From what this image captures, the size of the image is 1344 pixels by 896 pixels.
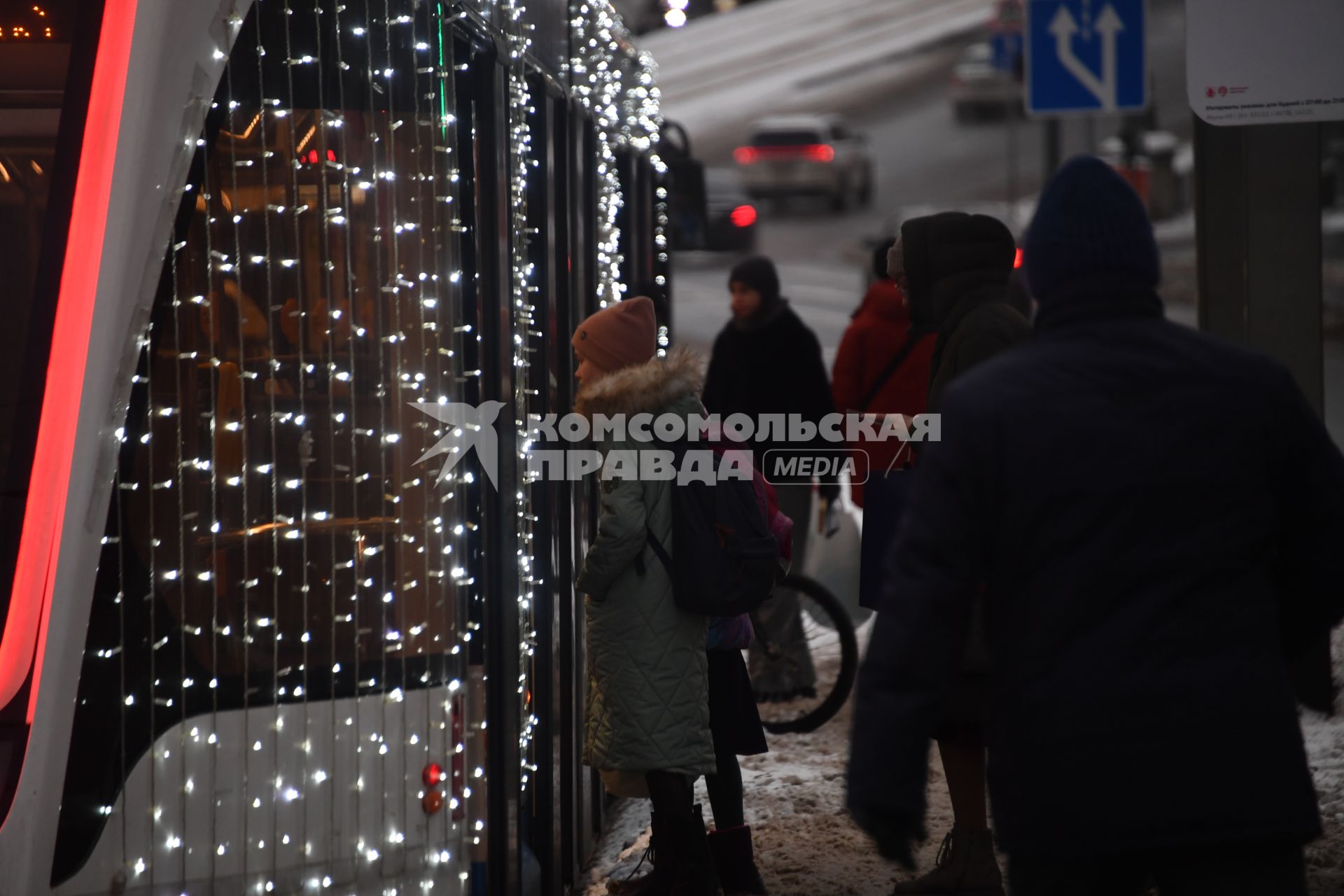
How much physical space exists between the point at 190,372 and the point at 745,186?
87.7ft

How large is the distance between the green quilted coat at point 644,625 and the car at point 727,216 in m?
4.10

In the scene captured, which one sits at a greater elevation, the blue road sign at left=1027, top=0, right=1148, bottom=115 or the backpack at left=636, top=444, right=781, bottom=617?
the blue road sign at left=1027, top=0, right=1148, bottom=115

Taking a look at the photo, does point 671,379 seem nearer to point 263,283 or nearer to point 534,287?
point 534,287

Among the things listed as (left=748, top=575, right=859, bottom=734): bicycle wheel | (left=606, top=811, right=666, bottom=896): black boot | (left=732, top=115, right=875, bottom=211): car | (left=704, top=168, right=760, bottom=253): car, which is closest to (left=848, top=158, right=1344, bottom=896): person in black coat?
(left=606, top=811, right=666, bottom=896): black boot

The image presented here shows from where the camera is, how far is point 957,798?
14.0 feet

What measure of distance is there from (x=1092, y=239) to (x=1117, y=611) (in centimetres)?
55

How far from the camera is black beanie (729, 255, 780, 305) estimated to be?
6.91 meters

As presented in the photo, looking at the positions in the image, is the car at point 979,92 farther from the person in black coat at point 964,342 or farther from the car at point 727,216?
the person in black coat at point 964,342

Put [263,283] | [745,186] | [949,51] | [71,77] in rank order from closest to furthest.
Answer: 1. [71,77]
2. [263,283]
3. [745,186]
4. [949,51]

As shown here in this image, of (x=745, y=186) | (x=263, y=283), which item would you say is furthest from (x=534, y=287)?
(x=745, y=186)

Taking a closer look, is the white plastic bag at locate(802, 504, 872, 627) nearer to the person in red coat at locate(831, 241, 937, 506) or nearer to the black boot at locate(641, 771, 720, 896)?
the person in red coat at locate(831, 241, 937, 506)

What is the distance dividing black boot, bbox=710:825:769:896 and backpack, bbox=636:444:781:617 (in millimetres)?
847

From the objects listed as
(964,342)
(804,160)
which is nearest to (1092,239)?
(964,342)
